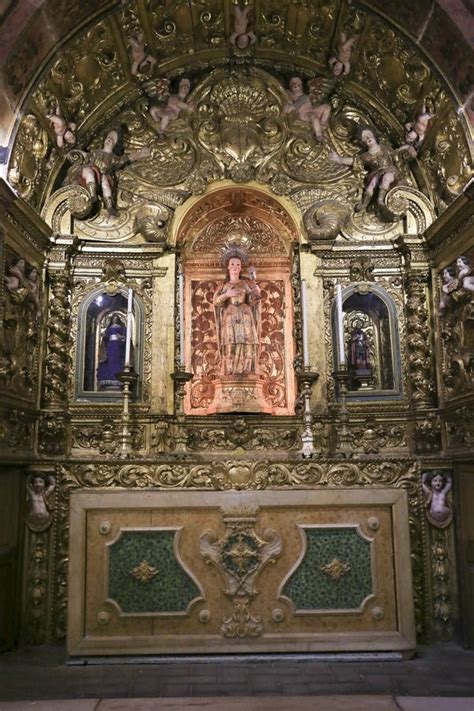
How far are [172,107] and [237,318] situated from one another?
3048 mm

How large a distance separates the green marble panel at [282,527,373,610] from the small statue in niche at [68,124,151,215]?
4958mm

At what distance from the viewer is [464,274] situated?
6.84 meters

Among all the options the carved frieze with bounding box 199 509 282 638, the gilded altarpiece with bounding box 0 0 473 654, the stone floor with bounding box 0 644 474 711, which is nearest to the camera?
the stone floor with bounding box 0 644 474 711

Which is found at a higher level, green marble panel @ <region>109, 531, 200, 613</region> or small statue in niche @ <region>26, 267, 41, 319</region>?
small statue in niche @ <region>26, 267, 41, 319</region>

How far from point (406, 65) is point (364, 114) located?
3.11 feet

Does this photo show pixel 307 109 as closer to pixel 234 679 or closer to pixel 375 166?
pixel 375 166

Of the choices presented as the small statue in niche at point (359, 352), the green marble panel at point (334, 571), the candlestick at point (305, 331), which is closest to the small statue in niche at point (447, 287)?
the small statue in niche at point (359, 352)

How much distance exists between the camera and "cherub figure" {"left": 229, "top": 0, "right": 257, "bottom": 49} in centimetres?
777

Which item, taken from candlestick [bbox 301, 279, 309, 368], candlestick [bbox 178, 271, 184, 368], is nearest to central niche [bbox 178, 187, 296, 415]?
candlestick [bbox 178, 271, 184, 368]

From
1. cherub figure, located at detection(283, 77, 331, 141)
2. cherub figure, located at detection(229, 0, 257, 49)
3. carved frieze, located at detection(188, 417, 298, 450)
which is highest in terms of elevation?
cherub figure, located at detection(229, 0, 257, 49)

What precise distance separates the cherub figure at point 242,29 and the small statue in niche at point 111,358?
4.09 meters

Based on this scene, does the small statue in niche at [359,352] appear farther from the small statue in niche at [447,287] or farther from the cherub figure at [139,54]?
the cherub figure at [139,54]

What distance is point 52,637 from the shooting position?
6.71 metres

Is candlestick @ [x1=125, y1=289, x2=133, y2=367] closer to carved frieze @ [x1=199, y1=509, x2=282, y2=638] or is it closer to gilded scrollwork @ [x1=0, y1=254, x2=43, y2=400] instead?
gilded scrollwork @ [x1=0, y1=254, x2=43, y2=400]
